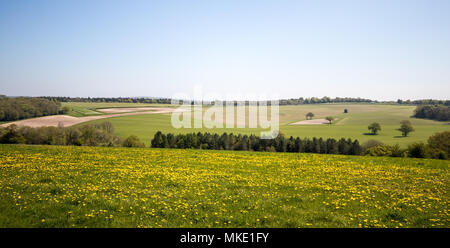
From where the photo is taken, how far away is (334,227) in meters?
6.96

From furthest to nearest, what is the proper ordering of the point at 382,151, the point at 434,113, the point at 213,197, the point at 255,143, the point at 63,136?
the point at 434,113 → the point at 255,143 → the point at 63,136 → the point at 382,151 → the point at 213,197

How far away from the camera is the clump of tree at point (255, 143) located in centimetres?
6562

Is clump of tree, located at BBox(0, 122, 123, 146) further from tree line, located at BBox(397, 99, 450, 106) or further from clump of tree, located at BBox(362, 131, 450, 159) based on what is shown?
tree line, located at BBox(397, 99, 450, 106)

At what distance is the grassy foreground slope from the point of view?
7184 millimetres

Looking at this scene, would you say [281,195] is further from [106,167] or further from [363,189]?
[106,167]

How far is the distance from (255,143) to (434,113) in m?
79.1

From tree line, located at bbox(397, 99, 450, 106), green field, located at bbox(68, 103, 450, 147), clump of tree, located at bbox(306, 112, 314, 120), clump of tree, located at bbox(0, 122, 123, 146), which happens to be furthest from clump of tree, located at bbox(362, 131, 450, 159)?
tree line, located at bbox(397, 99, 450, 106)

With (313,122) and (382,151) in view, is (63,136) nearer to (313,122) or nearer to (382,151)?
(382,151)

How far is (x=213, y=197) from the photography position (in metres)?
9.34

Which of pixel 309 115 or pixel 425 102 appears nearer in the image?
pixel 309 115

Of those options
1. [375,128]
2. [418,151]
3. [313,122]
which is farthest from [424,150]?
[313,122]

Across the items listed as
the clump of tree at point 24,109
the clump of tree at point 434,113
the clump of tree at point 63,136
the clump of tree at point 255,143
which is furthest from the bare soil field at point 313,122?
the clump of tree at point 24,109

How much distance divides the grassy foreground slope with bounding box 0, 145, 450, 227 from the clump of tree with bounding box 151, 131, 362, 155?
51.8 metres
